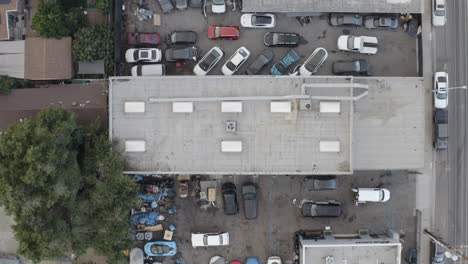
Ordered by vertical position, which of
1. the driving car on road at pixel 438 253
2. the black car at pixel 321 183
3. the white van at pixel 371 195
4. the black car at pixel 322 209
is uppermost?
the black car at pixel 321 183

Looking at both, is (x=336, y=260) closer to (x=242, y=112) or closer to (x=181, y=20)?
(x=242, y=112)

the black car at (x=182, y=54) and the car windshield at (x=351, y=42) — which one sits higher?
the car windshield at (x=351, y=42)

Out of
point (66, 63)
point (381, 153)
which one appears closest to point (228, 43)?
point (66, 63)

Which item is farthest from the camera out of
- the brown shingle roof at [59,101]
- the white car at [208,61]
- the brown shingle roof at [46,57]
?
the white car at [208,61]

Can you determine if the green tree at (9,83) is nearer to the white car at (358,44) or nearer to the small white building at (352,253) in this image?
the small white building at (352,253)

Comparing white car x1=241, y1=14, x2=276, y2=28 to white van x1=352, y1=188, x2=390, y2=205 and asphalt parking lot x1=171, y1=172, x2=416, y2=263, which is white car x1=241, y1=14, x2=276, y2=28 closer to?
asphalt parking lot x1=171, y1=172, x2=416, y2=263

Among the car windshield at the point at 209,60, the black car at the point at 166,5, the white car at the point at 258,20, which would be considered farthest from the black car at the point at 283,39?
the black car at the point at 166,5

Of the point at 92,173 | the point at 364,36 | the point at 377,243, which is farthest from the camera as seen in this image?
the point at 364,36
